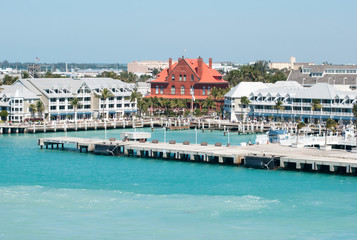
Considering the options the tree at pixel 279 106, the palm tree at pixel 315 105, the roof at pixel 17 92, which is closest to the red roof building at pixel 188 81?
the tree at pixel 279 106

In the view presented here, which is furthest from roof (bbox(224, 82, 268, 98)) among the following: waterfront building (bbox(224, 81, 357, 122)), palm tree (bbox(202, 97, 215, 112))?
palm tree (bbox(202, 97, 215, 112))

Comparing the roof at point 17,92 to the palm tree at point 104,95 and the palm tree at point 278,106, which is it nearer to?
the palm tree at point 104,95

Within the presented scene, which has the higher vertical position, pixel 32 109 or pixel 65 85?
pixel 65 85

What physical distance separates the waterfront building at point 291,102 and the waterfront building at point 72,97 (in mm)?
22176

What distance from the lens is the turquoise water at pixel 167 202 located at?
56281mm

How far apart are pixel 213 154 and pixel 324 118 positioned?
5344 centimetres

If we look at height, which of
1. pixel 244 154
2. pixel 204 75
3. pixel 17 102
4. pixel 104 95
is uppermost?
pixel 204 75

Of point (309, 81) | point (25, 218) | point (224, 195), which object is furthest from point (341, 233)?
point (309, 81)

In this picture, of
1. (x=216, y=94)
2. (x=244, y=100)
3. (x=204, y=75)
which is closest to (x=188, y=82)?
(x=204, y=75)

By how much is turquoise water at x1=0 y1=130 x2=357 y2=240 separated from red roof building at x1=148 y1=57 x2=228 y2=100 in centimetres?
8057

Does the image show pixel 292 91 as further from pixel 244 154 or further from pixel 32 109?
pixel 244 154

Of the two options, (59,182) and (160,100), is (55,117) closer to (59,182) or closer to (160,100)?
(160,100)

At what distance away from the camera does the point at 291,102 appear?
13988cm

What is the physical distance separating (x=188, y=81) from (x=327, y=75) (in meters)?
30.9
